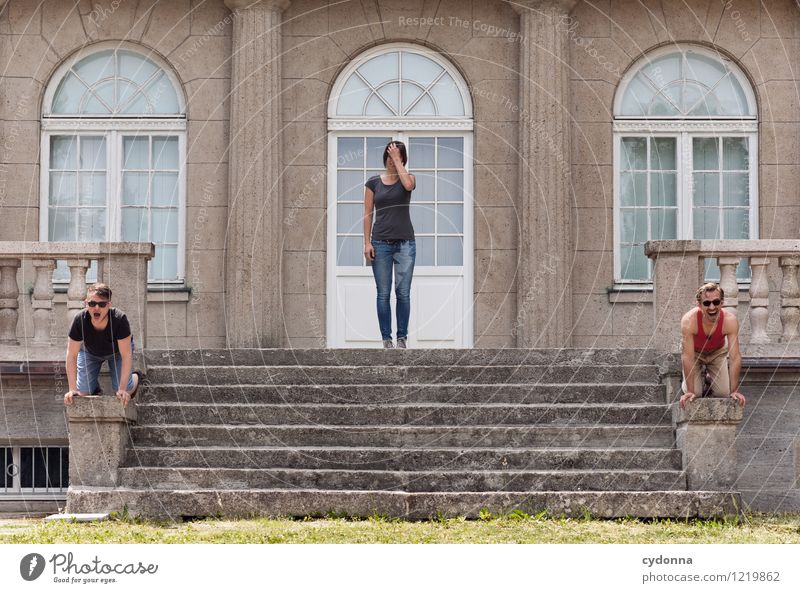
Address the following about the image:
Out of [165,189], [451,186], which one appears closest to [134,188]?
[165,189]

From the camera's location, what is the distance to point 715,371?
12844mm

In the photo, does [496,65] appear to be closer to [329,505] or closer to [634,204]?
[634,204]

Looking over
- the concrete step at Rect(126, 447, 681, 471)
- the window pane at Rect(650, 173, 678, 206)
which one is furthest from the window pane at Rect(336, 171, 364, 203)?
the concrete step at Rect(126, 447, 681, 471)

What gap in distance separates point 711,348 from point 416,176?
20.9 feet

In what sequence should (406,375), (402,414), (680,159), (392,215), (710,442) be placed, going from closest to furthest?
(710,442), (402,414), (406,375), (392,215), (680,159)

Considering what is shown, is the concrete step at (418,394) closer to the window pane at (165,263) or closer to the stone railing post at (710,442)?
the stone railing post at (710,442)

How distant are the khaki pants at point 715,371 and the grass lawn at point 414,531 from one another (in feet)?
3.93

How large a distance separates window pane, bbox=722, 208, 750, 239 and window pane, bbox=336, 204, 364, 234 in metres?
4.33

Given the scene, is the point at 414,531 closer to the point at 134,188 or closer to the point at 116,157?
the point at 134,188

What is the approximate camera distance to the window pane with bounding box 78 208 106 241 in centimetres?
1825

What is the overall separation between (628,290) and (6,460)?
24.4 feet

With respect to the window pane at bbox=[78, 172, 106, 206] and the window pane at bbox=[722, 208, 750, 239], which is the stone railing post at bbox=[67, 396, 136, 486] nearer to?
the window pane at bbox=[78, 172, 106, 206]

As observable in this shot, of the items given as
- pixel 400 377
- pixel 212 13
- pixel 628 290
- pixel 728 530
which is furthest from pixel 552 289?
pixel 728 530

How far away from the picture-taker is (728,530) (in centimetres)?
1156
